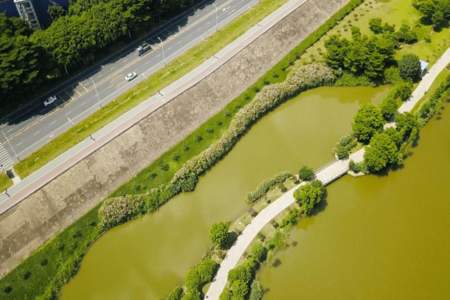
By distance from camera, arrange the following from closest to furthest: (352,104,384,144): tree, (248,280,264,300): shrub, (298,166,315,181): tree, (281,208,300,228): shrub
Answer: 1. (248,280,264,300): shrub
2. (281,208,300,228): shrub
3. (298,166,315,181): tree
4. (352,104,384,144): tree

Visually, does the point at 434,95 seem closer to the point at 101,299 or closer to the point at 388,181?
the point at 388,181

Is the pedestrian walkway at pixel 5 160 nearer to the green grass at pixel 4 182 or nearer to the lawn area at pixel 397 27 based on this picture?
the green grass at pixel 4 182

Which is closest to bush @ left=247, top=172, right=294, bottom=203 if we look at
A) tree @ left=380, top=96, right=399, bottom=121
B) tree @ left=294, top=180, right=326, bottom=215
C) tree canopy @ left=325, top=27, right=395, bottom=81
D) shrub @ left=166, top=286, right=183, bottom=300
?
tree @ left=294, top=180, right=326, bottom=215

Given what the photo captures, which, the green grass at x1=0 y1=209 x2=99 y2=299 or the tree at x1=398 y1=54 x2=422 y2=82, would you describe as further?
the tree at x1=398 y1=54 x2=422 y2=82

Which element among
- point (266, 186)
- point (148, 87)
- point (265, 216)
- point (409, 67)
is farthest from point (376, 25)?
point (265, 216)

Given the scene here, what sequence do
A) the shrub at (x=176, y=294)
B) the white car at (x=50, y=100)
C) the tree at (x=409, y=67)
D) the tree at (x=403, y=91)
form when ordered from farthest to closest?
the tree at (x=409, y=67) → the tree at (x=403, y=91) → the white car at (x=50, y=100) → the shrub at (x=176, y=294)

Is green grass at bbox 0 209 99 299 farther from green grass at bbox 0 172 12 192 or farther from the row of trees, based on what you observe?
the row of trees

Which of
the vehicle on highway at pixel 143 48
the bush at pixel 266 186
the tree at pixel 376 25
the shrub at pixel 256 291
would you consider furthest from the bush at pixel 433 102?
the vehicle on highway at pixel 143 48
